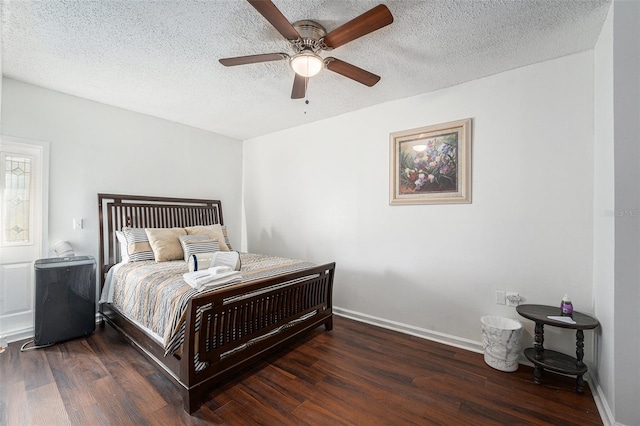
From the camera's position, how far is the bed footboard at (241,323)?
5.89 feet

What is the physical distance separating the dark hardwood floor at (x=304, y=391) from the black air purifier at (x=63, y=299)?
143 mm

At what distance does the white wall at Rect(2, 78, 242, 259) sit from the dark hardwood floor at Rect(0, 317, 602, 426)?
1406 mm

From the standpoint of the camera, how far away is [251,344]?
2230 millimetres

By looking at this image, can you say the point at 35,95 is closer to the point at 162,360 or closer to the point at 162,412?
the point at 162,360

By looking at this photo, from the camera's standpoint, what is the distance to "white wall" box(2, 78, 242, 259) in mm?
2879

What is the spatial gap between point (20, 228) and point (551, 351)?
197 inches

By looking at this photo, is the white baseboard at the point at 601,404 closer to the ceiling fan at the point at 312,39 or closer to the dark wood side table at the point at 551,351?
the dark wood side table at the point at 551,351

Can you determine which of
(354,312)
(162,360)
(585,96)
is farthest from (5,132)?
(585,96)

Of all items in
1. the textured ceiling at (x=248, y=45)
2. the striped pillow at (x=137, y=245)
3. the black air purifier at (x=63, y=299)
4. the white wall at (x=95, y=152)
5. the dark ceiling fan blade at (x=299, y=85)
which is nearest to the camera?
the textured ceiling at (x=248, y=45)

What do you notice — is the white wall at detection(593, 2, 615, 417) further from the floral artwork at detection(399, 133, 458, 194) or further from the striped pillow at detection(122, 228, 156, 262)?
the striped pillow at detection(122, 228, 156, 262)

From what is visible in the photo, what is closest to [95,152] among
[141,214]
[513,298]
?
[141,214]

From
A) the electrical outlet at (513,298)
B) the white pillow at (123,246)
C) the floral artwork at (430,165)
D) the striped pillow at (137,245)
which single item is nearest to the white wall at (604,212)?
the electrical outlet at (513,298)

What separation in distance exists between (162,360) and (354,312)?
2.10m

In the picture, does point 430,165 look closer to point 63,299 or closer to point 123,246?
point 123,246
